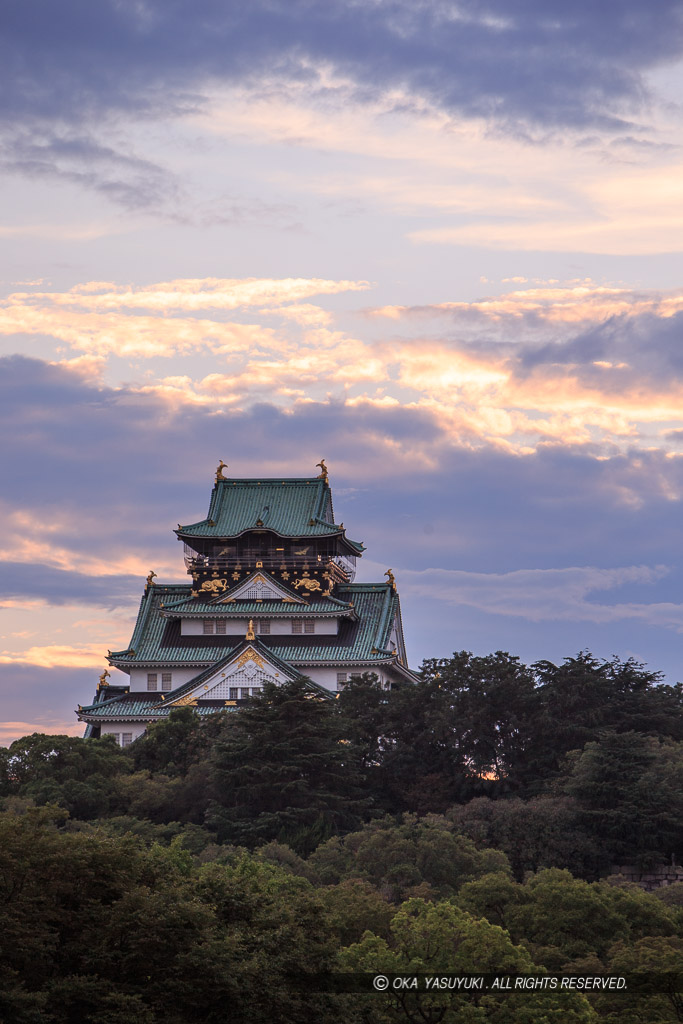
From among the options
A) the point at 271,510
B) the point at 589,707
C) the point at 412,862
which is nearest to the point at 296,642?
the point at 271,510

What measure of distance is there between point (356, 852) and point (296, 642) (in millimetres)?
31128

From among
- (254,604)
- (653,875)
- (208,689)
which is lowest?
(653,875)

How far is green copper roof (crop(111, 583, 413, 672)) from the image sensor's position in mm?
78125

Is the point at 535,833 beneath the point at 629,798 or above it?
beneath

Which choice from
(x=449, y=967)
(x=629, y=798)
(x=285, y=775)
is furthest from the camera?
(x=285, y=775)

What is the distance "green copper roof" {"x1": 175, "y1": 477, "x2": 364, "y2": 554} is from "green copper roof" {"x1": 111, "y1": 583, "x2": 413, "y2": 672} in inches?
167

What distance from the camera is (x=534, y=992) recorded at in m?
32.9

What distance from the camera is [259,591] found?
80750 millimetres

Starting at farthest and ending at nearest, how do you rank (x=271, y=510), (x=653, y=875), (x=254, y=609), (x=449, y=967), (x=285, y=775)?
(x=271, y=510) → (x=254, y=609) → (x=285, y=775) → (x=653, y=875) → (x=449, y=967)

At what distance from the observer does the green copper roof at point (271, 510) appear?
8375 centimetres

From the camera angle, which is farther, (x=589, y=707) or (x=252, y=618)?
(x=252, y=618)

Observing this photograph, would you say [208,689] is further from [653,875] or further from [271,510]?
[653,875]

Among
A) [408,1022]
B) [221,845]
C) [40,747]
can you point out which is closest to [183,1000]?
[408,1022]

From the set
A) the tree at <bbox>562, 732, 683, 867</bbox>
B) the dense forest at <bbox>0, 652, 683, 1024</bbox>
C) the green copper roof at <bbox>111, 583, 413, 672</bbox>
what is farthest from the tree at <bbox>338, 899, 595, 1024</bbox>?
the green copper roof at <bbox>111, 583, 413, 672</bbox>
